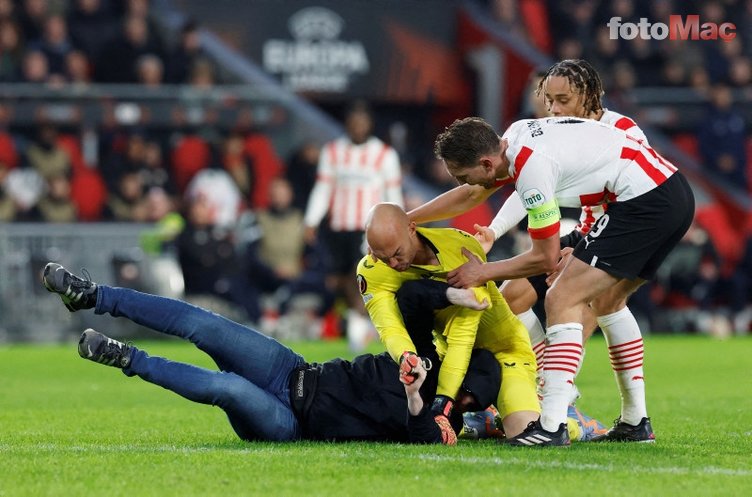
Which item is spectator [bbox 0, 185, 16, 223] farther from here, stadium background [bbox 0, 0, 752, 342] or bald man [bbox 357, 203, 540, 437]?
bald man [bbox 357, 203, 540, 437]

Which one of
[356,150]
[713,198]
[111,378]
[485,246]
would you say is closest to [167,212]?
[356,150]

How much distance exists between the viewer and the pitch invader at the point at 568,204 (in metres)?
6.44

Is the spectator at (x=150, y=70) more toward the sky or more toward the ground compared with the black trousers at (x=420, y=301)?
more toward the sky

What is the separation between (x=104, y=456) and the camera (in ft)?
20.3

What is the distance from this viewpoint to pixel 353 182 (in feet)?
47.4

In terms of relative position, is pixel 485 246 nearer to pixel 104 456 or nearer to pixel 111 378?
pixel 104 456

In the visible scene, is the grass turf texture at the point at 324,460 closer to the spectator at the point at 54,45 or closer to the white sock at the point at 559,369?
the white sock at the point at 559,369

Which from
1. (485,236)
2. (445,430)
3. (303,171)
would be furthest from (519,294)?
(303,171)

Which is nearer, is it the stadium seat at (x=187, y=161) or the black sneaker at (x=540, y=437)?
the black sneaker at (x=540, y=437)

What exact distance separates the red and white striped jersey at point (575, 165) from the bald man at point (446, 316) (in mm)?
558

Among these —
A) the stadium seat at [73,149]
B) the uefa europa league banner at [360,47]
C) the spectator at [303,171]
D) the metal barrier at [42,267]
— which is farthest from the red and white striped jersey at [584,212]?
the uefa europa league banner at [360,47]

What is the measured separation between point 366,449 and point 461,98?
14884 mm

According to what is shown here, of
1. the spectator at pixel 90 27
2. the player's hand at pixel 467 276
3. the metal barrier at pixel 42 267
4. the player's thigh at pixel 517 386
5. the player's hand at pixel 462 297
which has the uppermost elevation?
the spectator at pixel 90 27

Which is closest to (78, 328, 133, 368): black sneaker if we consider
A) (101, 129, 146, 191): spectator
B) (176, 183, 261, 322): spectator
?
(176, 183, 261, 322): spectator
